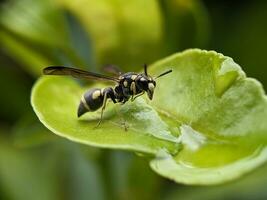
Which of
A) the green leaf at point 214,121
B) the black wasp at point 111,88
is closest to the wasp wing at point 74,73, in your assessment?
the black wasp at point 111,88

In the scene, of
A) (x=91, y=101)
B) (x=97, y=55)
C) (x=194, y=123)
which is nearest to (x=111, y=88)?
(x=91, y=101)

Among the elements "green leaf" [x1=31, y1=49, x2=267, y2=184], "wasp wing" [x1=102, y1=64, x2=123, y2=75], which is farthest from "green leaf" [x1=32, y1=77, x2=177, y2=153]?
"wasp wing" [x1=102, y1=64, x2=123, y2=75]

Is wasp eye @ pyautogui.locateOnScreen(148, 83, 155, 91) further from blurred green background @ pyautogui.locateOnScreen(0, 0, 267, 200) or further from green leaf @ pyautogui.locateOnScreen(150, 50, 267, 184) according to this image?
blurred green background @ pyautogui.locateOnScreen(0, 0, 267, 200)

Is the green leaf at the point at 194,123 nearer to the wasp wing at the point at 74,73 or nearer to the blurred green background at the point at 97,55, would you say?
the wasp wing at the point at 74,73

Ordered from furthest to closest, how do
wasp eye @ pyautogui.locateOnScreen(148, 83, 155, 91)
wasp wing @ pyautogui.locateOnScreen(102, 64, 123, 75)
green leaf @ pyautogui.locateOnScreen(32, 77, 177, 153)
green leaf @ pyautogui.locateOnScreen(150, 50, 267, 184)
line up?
wasp wing @ pyautogui.locateOnScreen(102, 64, 123, 75) → wasp eye @ pyautogui.locateOnScreen(148, 83, 155, 91) → green leaf @ pyautogui.locateOnScreen(32, 77, 177, 153) → green leaf @ pyautogui.locateOnScreen(150, 50, 267, 184)

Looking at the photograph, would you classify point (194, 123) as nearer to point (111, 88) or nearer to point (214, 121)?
point (214, 121)

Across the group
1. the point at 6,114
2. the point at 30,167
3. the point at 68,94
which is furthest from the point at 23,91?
the point at 68,94

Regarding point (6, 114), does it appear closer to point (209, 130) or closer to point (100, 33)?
point (100, 33)

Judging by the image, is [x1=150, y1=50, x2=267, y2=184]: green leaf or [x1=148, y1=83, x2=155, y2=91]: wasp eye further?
[x1=148, y1=83, x2=155, y2=91]: wasp eye
